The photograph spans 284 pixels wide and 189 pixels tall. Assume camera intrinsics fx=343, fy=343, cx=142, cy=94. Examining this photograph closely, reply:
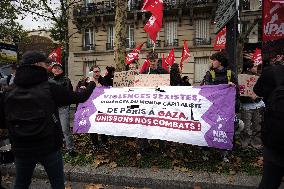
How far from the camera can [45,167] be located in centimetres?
346

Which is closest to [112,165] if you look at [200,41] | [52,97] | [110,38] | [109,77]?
[109,77]

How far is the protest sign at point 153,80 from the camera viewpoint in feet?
21.5

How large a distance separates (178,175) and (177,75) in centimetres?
354

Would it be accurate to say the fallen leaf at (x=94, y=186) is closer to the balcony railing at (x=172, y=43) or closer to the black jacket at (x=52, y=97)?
the black jacket at (x=52, y=97)

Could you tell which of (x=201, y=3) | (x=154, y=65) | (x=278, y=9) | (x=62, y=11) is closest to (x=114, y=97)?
(x=154, y=65)

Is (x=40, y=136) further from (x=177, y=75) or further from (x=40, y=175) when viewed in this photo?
(x=177, y=75)

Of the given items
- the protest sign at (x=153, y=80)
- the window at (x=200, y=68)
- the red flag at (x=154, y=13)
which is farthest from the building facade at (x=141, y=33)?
the protest sign at (x=153, y=80)

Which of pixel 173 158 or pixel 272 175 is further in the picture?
pixel 173 158

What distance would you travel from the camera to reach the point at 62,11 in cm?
2178

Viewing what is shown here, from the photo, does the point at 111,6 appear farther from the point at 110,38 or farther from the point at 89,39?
the point at 89,39

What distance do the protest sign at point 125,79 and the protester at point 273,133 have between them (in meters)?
3.78

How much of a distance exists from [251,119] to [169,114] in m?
1.92

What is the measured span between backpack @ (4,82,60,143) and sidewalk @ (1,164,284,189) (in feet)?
7.72

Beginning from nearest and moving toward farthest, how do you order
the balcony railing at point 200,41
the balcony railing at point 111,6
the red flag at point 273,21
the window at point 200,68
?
1. the red flag at point 273,21
2. the window at point 200,68
3. the balcony railing at point 200,41
4. the balcony railing at point 111,6
